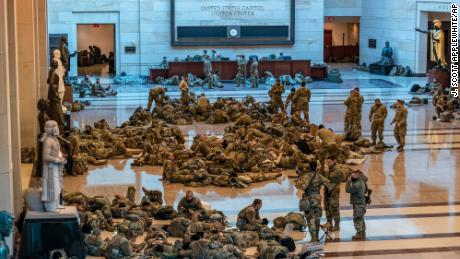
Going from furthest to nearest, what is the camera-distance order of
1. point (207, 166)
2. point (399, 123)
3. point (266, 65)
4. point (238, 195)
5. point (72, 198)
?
point (266, 65) < point (399, 123) < point (207, 166) < point (238, 195) < point (72, 198)

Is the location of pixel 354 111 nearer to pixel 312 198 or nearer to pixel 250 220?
pixel 312 198

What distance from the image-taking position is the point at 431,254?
18672 mm

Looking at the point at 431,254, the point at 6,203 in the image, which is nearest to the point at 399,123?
the point at 431,254

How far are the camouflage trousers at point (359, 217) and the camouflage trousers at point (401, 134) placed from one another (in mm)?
9943

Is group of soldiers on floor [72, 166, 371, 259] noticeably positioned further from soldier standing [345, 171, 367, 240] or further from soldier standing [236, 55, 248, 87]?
soldier standing [236, 55, 248, 87]

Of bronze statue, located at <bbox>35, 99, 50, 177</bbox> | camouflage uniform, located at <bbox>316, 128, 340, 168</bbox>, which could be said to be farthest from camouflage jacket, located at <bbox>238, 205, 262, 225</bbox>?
camouflage uniform, located at <bbox>316, 128, 340, 168</bbox>

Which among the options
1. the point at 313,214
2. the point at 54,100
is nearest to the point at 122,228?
the point at 313,214

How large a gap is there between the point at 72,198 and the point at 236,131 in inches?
389

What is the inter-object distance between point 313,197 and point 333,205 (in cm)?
94

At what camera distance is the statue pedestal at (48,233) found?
657 inches

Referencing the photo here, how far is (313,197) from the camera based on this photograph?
19328 mm

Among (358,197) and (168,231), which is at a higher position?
(358,197)

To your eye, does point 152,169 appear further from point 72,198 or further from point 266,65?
point 266,65

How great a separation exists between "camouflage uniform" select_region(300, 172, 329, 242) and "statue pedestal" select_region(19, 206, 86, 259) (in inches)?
180
